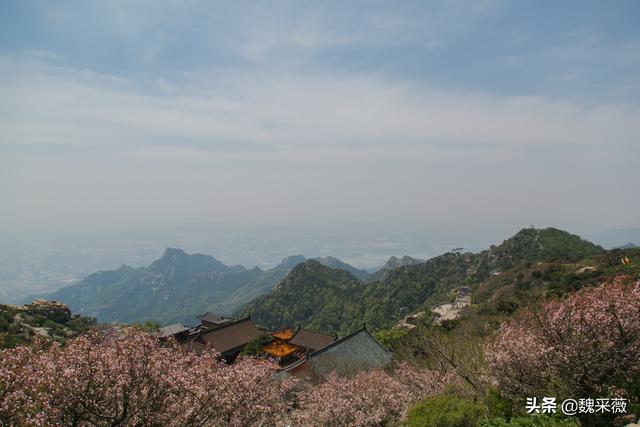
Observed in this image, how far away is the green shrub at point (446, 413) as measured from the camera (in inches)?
393

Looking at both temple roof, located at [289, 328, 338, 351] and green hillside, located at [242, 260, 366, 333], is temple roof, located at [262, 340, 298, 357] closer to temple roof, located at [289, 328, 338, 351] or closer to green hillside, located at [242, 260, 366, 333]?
temple roof, located at [289, 328, 338, 351]

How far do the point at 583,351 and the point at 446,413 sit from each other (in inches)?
172

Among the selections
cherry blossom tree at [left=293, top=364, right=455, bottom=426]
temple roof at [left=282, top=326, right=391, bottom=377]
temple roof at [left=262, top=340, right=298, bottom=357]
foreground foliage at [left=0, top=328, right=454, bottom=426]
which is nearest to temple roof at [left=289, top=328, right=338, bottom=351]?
temple roof at [left=262, top=340, right=298, bottom=357]

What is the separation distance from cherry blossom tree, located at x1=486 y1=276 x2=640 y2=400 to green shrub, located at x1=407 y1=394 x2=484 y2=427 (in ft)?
6.79

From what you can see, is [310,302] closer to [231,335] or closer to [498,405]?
[231,335]

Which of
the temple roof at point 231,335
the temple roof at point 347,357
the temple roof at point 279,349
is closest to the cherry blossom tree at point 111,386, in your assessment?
the temple roof at point 347,357

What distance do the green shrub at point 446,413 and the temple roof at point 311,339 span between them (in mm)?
30731

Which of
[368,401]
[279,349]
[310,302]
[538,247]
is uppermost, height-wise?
[368,401]

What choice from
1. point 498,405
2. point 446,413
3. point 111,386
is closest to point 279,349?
point 498,405

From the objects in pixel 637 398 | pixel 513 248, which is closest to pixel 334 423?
pixel 637 398

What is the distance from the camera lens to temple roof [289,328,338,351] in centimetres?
4101

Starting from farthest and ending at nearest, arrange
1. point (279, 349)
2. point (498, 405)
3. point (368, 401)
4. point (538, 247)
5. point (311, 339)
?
point (538, 247) < point (311, 339) < point (279, 349) < point (368, 401) < point (498, 405)

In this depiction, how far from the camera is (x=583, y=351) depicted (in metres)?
10.5

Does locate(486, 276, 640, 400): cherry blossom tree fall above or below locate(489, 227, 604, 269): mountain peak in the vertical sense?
above
